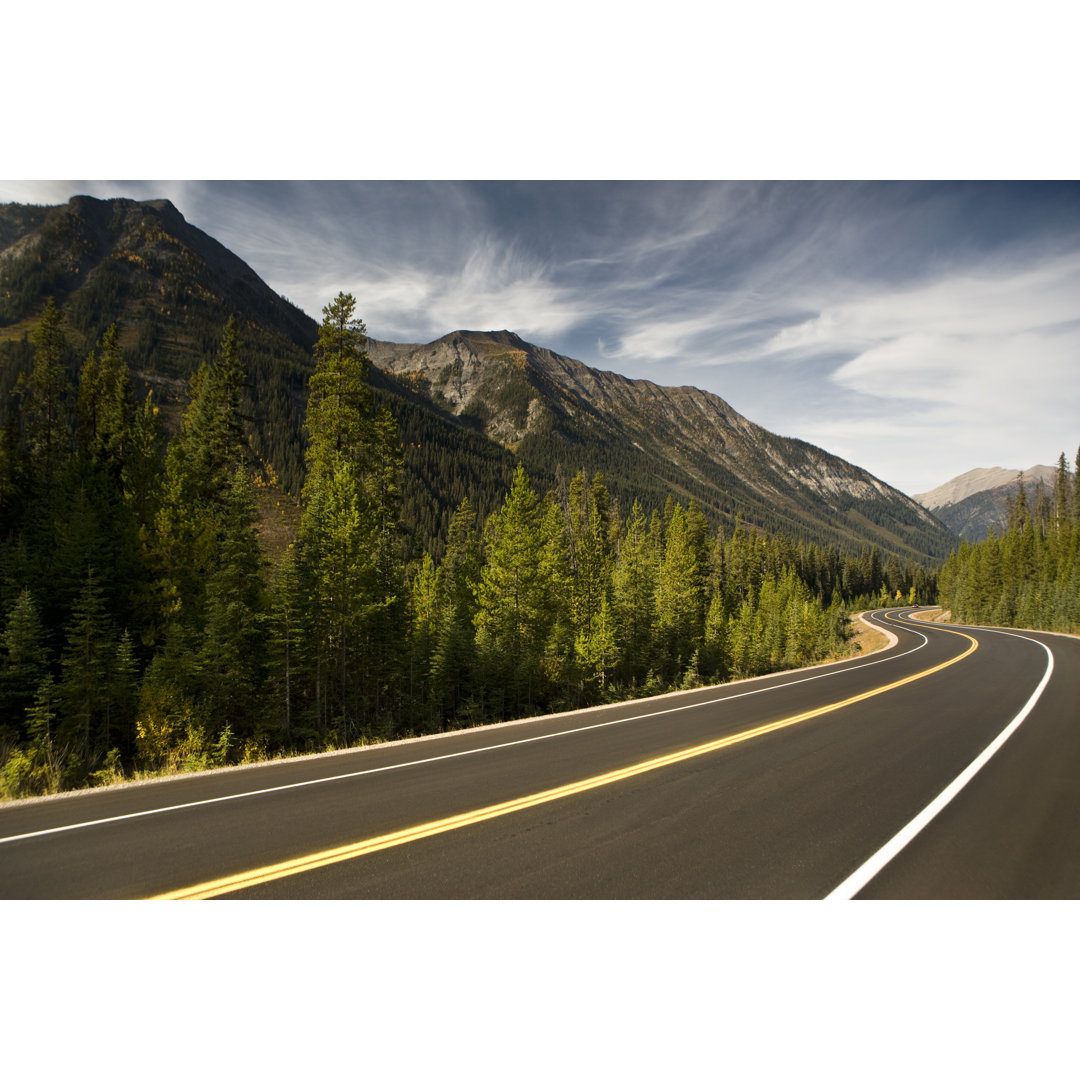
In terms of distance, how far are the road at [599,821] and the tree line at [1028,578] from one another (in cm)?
→ 4879

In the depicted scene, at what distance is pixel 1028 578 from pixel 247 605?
8672cm

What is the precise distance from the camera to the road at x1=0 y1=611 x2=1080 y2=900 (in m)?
4.16

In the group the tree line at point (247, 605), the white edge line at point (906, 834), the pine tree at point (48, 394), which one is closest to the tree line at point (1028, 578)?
the tree line at point (247, 605)

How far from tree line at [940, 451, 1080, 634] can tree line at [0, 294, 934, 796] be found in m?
35.4

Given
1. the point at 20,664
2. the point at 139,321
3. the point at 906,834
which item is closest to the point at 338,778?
the point at 906,834

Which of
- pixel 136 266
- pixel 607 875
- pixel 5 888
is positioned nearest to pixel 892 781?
pixel 607 875

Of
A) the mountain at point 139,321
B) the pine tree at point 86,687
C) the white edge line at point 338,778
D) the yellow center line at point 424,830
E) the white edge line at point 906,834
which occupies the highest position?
the mountain at point 139,321

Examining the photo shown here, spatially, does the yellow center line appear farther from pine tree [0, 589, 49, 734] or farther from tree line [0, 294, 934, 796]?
pine tree [0, 589, 49, 734]

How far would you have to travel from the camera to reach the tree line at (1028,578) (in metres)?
48.2

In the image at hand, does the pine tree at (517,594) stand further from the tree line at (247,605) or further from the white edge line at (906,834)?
the white edge line at (906,834)

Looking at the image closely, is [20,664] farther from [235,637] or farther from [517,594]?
[517,594]

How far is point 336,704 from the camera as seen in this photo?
2041 cm

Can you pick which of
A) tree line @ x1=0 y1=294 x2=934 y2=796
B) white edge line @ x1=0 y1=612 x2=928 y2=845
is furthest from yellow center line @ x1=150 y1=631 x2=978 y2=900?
tree line @ x1=0 y1=294 x2=934 y2=796

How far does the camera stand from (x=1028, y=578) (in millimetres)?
67438
